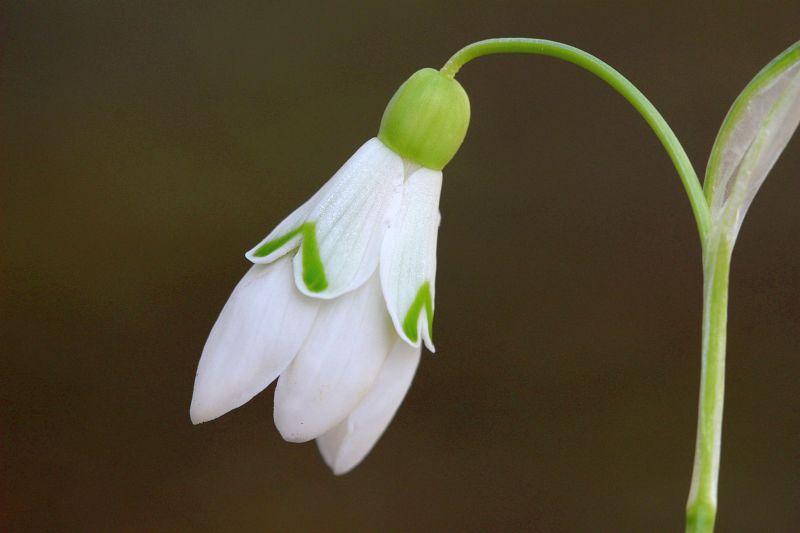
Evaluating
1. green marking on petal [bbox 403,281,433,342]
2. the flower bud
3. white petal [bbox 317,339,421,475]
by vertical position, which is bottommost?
white petal [bbox 317,339,421,475]

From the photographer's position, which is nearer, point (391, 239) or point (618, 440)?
point (391, 239)

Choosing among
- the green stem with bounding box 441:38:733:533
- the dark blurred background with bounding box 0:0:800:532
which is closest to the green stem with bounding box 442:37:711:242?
the green stem with bounding box 441:38:733:533

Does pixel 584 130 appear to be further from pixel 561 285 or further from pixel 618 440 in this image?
pixel 618 440

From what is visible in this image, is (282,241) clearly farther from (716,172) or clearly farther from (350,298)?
(716,172)

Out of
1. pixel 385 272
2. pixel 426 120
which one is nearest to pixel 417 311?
pixel 385 272

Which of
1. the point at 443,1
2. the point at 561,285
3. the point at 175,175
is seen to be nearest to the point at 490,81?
the point at 443,1

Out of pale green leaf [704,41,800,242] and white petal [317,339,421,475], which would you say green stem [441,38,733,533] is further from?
white petal [317,339,421,475]
